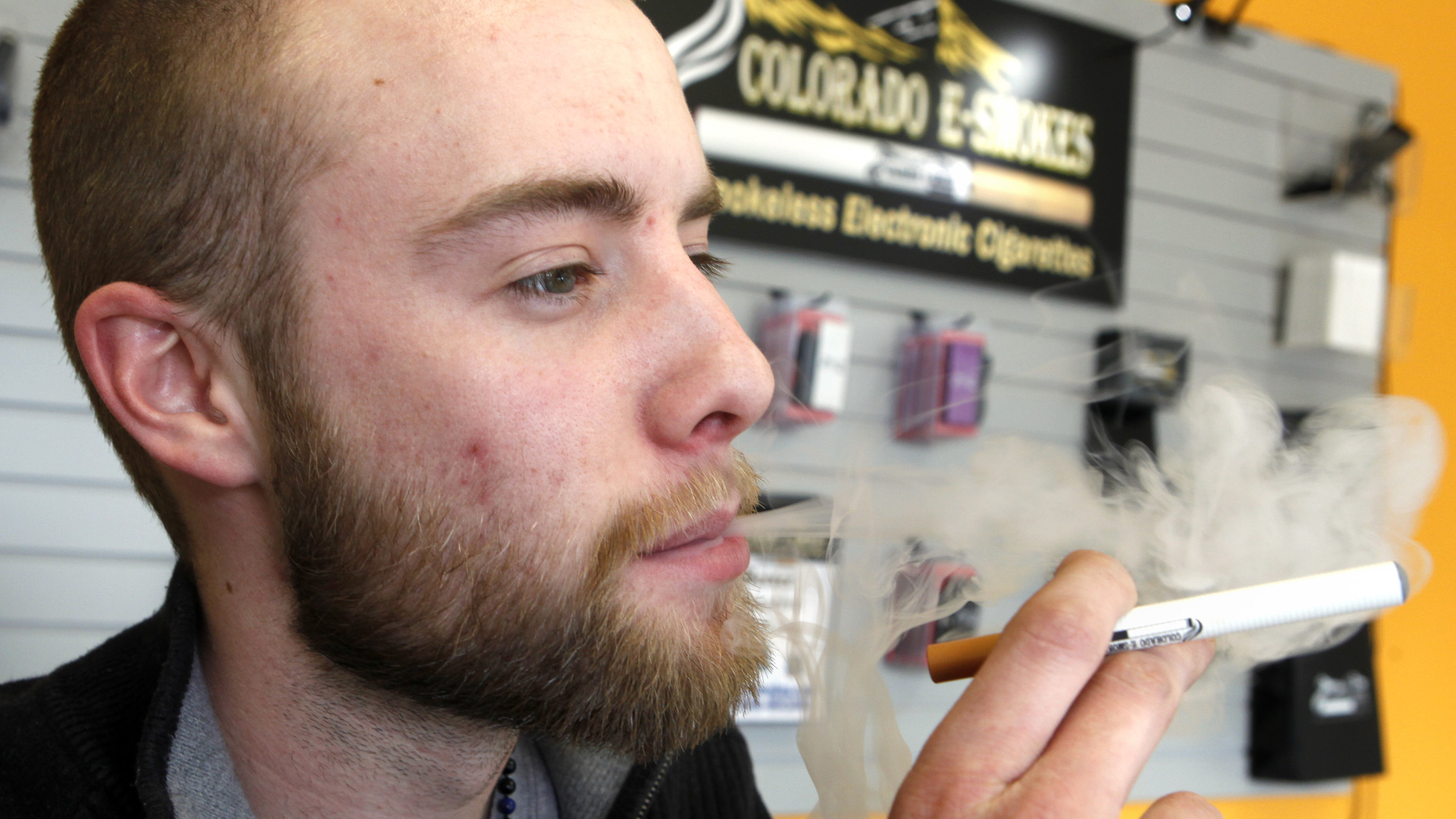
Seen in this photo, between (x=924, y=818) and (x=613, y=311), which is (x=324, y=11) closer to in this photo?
(x=613, y=311)

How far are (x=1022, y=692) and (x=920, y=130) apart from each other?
6.62 feet

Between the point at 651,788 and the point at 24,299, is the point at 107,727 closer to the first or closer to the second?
the point at 651,788

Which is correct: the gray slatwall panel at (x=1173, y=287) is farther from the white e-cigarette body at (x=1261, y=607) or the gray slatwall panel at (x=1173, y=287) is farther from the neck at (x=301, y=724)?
the white e-cigarette body at (x=1261, y=607)

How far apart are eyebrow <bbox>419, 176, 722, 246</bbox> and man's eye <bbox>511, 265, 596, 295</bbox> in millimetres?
47

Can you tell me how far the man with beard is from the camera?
78 centimetres

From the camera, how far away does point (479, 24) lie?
2.66ft

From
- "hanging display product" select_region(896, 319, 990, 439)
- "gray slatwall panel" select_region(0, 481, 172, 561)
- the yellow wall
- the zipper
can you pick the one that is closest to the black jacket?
the zipper

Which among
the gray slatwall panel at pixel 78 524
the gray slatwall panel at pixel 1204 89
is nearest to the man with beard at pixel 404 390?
the gray slatwall panel at pixel 78 524

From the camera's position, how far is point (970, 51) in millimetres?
2492

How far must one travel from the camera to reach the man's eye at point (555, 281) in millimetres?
792

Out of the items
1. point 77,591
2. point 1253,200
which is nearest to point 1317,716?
point 1253,200

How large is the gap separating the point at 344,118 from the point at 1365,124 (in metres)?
3.35

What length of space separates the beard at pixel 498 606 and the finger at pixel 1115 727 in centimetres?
30

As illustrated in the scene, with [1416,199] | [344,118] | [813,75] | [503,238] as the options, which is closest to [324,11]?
[344,118]
